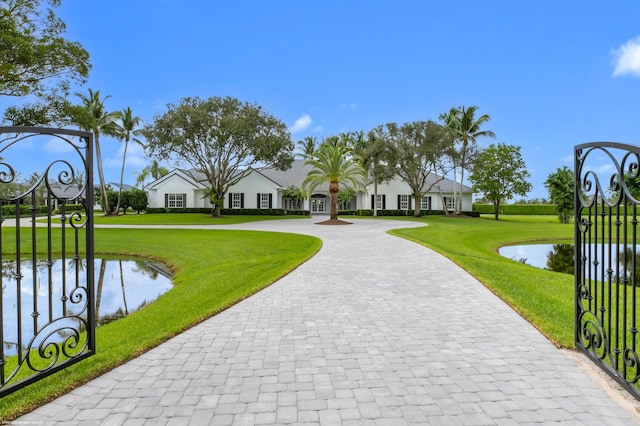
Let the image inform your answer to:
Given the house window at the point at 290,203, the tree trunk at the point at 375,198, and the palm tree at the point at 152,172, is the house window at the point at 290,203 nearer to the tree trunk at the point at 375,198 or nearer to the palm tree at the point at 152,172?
the tree trunk at the point at 375,198

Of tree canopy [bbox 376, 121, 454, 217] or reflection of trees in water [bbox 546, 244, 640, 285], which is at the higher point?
tree canopy [bbox 376, 121, 454, 217]

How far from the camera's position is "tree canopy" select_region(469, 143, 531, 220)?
128 feet

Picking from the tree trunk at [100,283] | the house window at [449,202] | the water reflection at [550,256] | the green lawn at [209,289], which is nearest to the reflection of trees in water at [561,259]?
the water reflection at [550,256]

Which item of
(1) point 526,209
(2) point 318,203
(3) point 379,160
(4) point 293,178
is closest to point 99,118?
(4) point 293,178

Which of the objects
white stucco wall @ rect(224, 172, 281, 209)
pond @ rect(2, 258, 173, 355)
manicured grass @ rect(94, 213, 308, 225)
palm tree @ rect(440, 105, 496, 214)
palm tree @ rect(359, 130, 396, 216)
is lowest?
pond @ rect(2, 258, 173, 355)

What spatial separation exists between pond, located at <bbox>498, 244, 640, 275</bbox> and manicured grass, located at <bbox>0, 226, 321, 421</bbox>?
350 inches

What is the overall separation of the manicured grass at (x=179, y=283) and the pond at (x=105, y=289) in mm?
579

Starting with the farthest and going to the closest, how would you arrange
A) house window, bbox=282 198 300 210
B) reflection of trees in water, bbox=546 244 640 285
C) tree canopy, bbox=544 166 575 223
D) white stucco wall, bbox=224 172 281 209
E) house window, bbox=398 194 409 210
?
house window, bbox=398 194 409 210
house window, bbox=282 198 300 210
white stucco wall, bbox=224 172 281 209
tree canopy, bbox=544 166 575 223
reflection of trees in water, bbox=546 244 640 285

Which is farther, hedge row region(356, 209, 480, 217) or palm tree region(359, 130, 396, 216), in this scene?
hedge row region(356, 209, 480, 217)

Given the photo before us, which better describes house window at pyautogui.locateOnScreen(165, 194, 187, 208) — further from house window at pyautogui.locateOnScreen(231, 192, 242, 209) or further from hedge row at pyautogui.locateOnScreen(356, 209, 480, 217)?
hedge row at pyautogui.locateOnScreen(356, 209, 480, 217)

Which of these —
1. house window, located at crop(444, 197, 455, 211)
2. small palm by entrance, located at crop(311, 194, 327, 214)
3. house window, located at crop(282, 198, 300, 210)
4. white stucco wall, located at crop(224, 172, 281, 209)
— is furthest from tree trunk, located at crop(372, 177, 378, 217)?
white stucco wall, located at crop(224, 172, 281, 209)

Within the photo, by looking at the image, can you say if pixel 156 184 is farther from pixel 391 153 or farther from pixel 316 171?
pixel 391 153

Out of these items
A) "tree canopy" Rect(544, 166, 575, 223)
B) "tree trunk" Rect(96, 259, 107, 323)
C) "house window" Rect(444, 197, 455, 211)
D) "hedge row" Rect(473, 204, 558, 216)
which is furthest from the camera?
"hedge row" Rect(473, 204, 558, 216)

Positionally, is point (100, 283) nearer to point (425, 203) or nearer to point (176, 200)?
point (176, 200)
